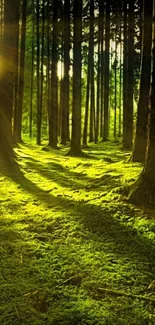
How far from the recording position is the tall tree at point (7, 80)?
982 centimetres

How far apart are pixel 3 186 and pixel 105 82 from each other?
875 inches

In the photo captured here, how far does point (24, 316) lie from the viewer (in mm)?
3326

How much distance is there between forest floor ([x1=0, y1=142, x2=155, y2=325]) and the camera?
3402mm

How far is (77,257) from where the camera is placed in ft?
14.3

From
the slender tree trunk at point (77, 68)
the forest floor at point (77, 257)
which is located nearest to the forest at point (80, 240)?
the forest floor at point (77, 257)

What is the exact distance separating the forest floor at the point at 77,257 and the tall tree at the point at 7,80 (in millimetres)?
2906

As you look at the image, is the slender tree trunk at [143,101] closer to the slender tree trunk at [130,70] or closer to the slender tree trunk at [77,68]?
the slender tree trunk at [77,68]

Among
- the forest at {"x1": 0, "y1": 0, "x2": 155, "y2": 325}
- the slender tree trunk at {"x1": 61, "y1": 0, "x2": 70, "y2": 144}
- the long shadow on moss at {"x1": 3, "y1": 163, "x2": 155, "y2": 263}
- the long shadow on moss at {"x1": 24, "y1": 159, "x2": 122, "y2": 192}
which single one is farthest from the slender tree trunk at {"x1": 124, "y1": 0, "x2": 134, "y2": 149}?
the long shadow on moss at {"x1": 3, "y1": 163, "x2": 155, "y2": 263}

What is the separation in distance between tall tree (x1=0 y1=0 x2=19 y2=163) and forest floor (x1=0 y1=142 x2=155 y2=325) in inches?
114

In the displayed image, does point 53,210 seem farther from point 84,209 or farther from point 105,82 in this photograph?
point 105,82

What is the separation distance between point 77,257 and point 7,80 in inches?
270

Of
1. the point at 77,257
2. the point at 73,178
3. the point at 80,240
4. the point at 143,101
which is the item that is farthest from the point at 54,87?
the point at 77,257

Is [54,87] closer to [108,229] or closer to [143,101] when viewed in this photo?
[143,101]

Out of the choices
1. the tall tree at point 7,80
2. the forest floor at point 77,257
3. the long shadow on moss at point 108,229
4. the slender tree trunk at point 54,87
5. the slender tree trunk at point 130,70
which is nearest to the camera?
the forest floor at point 77,257
